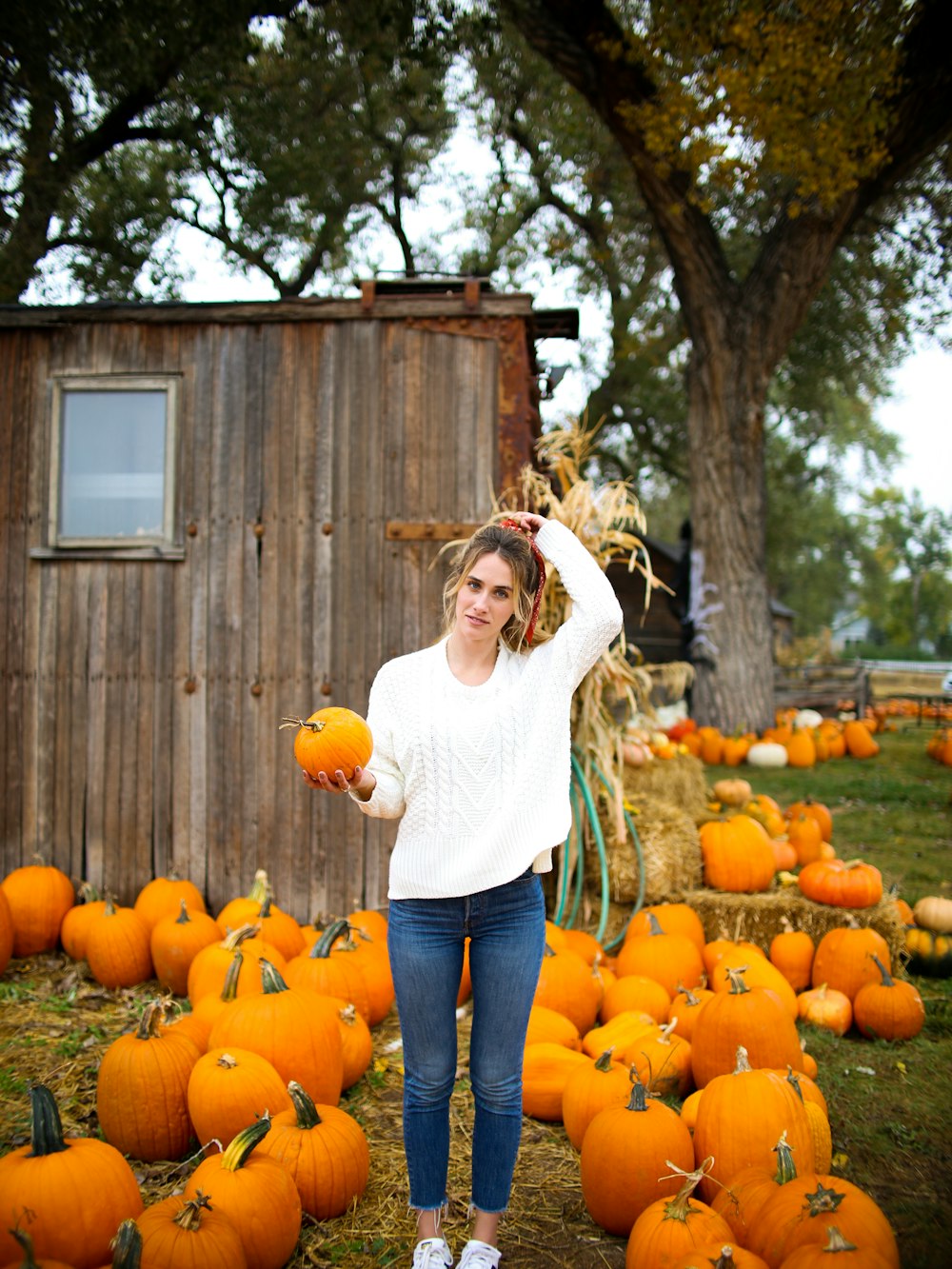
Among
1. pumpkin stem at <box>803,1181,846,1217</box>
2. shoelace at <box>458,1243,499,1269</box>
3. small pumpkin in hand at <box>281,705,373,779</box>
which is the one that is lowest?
shoelace at <box>458,1243,499,1269</box>

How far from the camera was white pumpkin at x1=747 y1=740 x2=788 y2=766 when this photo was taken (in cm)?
1106

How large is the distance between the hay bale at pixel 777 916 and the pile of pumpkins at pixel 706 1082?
0.29ft

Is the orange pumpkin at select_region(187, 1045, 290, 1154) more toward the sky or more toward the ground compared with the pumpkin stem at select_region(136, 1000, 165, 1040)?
more toward the ground

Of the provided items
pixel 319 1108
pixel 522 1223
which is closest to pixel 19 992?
pixel 319 1108

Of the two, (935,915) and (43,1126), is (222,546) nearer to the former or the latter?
(43,1126)

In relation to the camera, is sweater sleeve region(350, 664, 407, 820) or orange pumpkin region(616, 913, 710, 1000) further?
orange pumpkin region(616, 913, 710, 1000)

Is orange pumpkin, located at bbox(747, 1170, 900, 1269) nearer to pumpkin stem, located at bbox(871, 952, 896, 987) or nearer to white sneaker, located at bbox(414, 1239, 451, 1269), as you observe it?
white sneaker, located at bbox(414, 1239, 451, 1269)

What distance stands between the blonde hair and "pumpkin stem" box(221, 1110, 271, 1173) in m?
1.37

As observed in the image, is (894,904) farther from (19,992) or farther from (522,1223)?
(19,992)

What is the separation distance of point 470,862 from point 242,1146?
94 centimetres

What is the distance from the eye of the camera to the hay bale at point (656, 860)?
15.7 ft

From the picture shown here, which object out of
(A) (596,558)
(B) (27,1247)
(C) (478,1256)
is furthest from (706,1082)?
(A) (596,558)

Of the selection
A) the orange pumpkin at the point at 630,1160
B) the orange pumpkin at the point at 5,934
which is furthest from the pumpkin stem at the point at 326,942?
the orange pumpkin at the point at 5,934

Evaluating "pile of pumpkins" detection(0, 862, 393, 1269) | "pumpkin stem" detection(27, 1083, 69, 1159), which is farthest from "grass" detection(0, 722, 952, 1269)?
"pumpkin stem" detection(27, 1083, 69, 1159)
